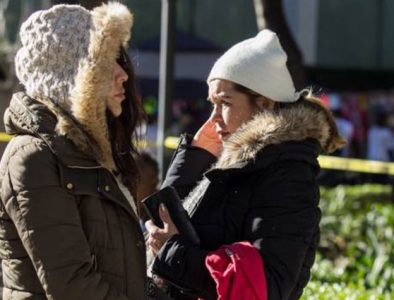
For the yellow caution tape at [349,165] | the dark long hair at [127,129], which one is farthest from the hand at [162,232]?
the yellow caution tape at [349,165]

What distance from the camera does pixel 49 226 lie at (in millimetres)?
2533

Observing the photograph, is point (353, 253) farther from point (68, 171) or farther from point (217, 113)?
point (68, 171)

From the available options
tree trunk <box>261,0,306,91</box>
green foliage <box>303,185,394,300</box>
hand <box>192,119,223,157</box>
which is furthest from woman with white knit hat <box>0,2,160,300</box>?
tree trunk <box>261,0,306,91</box>

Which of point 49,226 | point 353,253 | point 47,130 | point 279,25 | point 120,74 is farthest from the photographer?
point 279,25

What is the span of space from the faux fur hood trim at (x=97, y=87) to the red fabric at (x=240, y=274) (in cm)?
44

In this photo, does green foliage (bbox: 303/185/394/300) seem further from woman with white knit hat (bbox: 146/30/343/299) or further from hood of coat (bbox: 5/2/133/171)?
hood of coat (bbox: 5/2/133/171)

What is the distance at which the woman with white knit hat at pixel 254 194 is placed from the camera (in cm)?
277

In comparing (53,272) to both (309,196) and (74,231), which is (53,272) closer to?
(74,231)

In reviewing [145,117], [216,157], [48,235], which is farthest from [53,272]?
[216,157]

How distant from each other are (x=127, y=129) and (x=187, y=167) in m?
0.53

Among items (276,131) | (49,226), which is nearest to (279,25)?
(276,131)

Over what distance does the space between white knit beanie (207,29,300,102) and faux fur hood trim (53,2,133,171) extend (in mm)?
461

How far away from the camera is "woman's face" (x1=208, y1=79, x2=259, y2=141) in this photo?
3080 mm

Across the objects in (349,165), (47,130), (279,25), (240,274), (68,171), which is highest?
(47,130)
